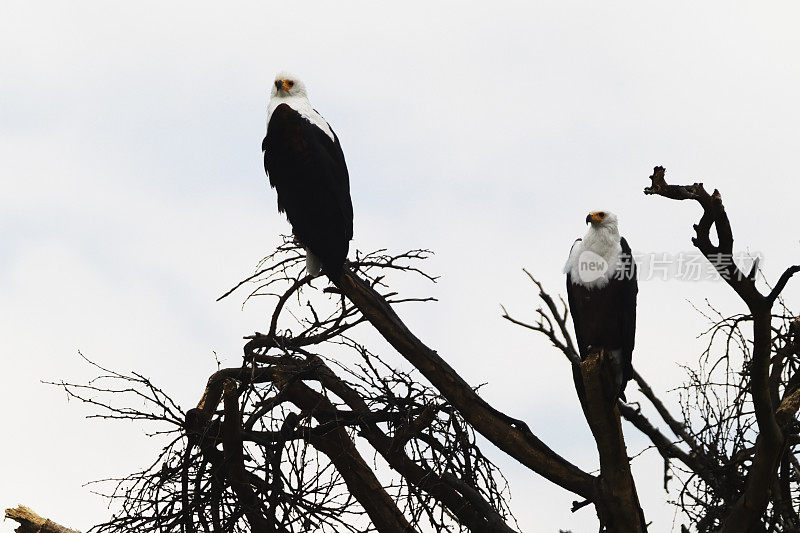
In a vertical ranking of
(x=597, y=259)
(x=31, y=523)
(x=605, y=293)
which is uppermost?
(x=597, y=259)

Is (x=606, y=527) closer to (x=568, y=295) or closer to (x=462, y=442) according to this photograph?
(x=462, y=442)

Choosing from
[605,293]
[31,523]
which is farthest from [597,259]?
[31,523]

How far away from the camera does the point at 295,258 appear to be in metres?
4.64

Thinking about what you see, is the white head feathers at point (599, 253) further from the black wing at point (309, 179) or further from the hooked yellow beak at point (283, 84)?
the hooked yellow beak at point (283, 84)

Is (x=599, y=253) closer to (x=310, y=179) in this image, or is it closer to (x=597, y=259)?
(x=597, y=259)

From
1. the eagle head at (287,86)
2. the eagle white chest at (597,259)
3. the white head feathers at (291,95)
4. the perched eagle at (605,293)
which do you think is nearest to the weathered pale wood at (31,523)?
the white head feathers at (291,95)

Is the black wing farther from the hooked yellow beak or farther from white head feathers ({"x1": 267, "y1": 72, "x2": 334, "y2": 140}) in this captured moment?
the hooked yellow beak

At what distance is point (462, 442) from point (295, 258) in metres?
1.37

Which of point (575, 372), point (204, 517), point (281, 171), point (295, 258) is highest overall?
point (281, 171)

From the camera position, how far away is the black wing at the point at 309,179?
462cm

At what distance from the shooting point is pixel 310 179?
4809 millimetres

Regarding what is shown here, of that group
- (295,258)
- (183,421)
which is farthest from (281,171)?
(183,421)

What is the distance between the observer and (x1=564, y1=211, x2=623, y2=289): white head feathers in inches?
174

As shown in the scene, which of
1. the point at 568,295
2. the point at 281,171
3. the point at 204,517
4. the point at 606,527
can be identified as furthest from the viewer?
the point at 281,171
